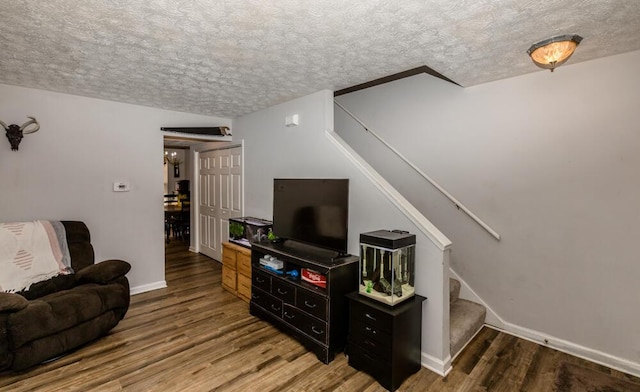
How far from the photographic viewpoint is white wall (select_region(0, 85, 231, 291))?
3.07m

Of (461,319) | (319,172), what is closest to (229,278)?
(319,172)

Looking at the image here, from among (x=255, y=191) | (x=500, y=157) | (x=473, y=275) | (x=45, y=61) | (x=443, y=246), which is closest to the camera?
(x=443, y=246)

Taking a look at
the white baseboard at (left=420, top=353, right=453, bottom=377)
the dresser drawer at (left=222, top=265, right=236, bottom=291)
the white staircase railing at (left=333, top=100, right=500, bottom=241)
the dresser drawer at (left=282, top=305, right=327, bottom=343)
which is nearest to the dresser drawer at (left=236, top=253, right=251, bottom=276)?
the dresser drawer at (left=222, top=265, right=236, bottom=291)

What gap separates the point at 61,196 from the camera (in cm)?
330

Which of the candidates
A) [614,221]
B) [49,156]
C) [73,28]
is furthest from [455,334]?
[49,156]

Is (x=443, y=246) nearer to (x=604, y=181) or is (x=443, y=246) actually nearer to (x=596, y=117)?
(x=604, y=181)

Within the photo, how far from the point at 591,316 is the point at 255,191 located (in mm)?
3816

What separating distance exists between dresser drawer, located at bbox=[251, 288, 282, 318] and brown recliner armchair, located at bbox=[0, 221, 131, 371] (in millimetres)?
1235

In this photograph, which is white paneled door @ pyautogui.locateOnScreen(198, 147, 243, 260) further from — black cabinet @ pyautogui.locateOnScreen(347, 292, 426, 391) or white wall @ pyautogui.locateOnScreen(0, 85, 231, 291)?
black cabinet @ pyautogui.locateOnScreen(347, 292, 426, 391)

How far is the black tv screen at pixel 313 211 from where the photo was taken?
2.66m

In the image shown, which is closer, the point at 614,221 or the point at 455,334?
the point at 614,221

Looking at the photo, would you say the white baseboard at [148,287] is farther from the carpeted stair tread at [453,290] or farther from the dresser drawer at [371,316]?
the carpeted stair tread at [453,290]

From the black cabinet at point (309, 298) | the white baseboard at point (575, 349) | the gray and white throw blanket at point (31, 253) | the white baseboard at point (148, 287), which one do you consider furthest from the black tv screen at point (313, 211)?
the gray and white throw blanket at point (31, 253)

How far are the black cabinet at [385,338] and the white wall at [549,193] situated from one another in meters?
1.22
